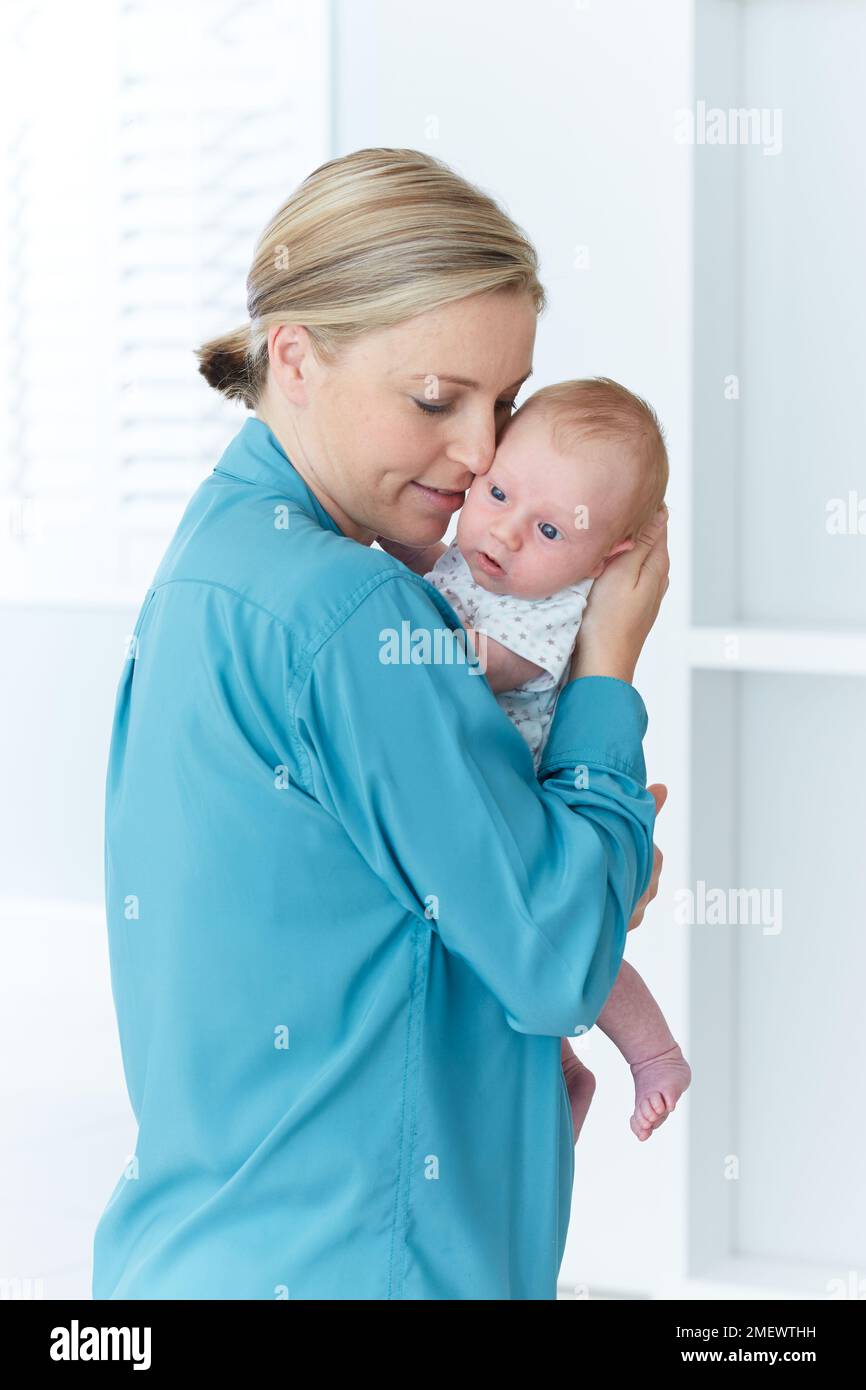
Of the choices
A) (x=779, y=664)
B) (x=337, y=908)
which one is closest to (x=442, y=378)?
(x=337, y=908)

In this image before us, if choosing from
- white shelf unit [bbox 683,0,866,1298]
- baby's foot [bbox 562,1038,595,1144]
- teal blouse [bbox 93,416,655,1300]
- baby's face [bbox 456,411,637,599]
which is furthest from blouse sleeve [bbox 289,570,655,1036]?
white shelf unit [bbox 683,0,866,1298]

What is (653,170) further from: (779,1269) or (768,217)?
(779,1269)

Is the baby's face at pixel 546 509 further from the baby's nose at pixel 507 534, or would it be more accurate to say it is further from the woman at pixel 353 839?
the woman at pixel 353 839

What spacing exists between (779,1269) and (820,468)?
4.01 ft

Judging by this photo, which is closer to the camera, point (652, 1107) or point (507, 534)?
point (507, 534)

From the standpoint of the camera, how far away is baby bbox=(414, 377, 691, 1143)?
47.5 inches

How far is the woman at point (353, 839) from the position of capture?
37.7 inches

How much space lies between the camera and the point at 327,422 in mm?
1078

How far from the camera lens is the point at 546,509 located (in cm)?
121

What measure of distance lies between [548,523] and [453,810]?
0.36 meters

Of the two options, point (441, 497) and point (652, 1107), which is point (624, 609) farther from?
point (652, 1107)

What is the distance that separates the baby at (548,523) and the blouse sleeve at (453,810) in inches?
8.1

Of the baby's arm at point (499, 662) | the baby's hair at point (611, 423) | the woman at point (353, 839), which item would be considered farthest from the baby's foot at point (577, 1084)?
the baby's hair at point (611, 423)

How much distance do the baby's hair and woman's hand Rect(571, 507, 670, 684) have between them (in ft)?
0.07
